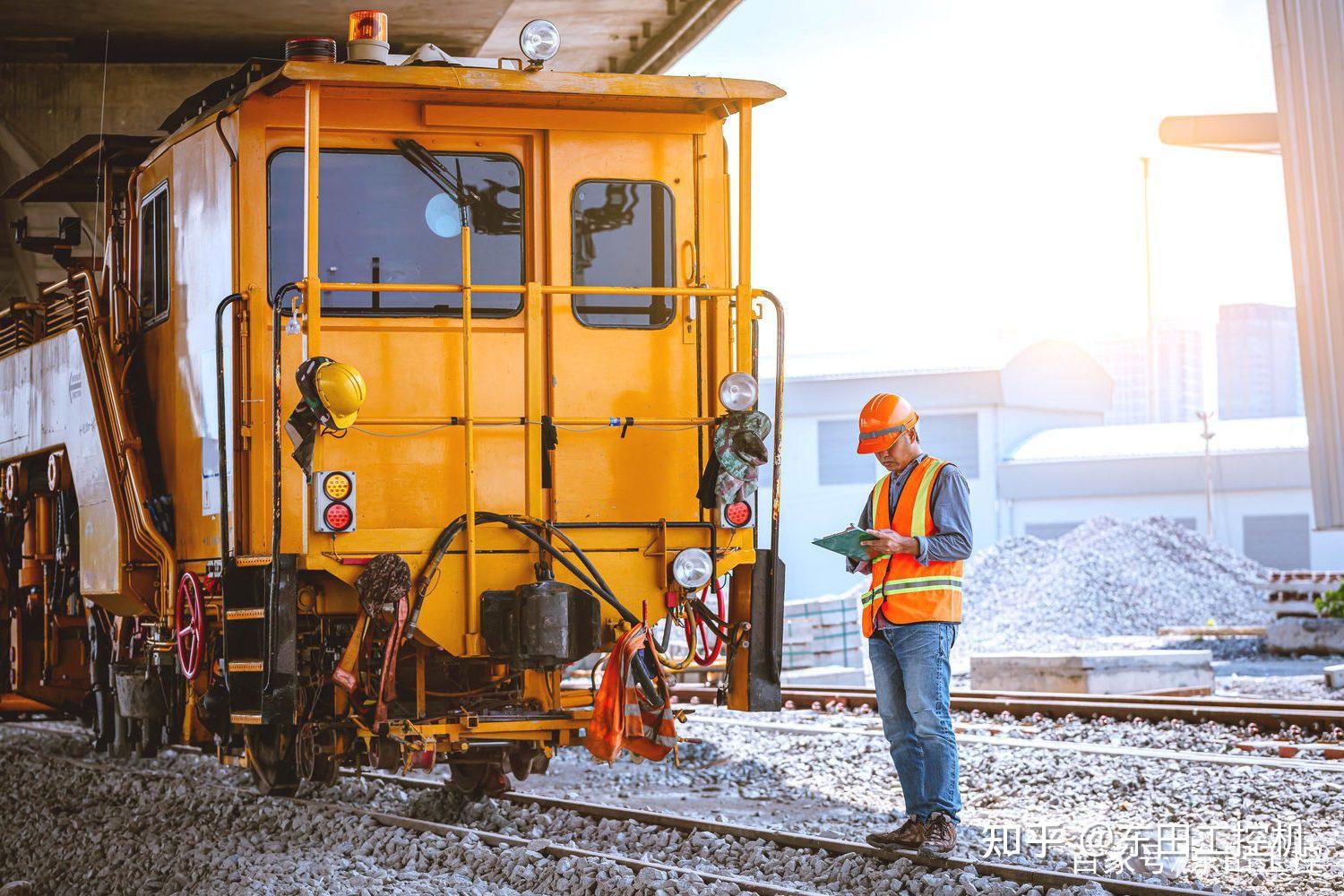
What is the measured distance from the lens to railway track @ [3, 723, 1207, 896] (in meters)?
5.56

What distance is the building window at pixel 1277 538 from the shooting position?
124 ft

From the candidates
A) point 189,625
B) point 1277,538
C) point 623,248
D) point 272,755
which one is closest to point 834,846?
point 272,755

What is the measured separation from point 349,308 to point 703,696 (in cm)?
713

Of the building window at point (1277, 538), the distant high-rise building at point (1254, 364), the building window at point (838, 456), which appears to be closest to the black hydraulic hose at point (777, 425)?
the building window at point (838, 456)

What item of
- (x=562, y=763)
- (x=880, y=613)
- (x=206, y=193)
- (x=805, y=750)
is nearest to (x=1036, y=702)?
(x=805, y=750)

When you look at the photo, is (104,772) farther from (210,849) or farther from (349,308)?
(349,308)

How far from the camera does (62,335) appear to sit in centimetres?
866

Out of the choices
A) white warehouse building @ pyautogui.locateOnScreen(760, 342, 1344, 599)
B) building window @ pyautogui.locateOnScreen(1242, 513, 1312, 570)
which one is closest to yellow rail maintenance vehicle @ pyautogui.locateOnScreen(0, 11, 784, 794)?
white warehouse building @ pyautogui.locateOnScreen(760, 342, 1344, 599)

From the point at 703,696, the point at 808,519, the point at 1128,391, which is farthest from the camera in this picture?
the point at 1128,391

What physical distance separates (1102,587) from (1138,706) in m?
16.3

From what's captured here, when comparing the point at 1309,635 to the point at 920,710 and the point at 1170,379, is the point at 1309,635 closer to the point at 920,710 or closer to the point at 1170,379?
the point at 920,710

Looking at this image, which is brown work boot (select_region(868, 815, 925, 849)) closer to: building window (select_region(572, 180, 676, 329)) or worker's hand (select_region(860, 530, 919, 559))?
worker's hand (select_region(860, 530, 919, 559))

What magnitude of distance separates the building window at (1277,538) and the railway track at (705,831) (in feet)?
110

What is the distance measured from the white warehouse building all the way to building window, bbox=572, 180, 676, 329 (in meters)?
30.6
